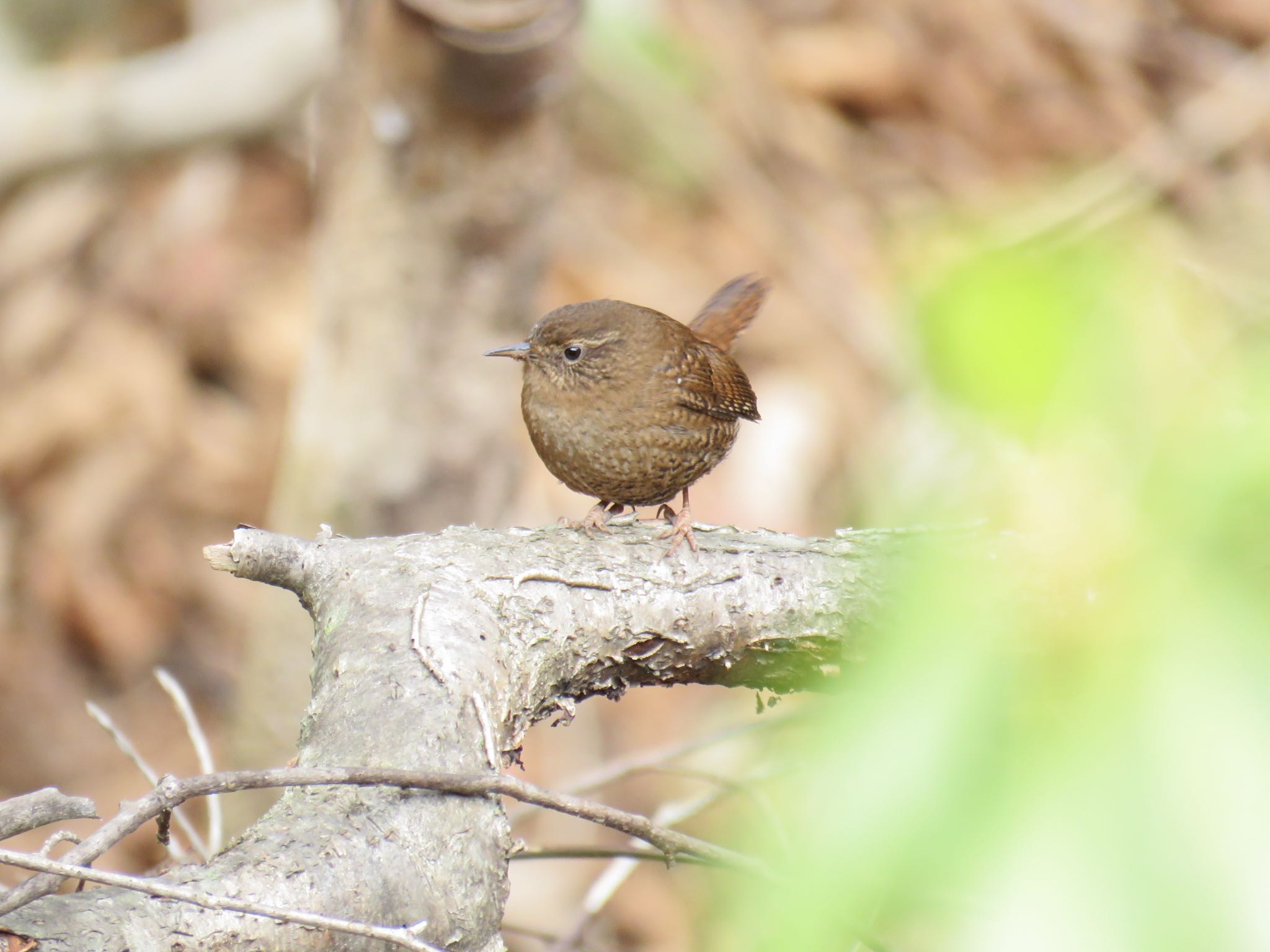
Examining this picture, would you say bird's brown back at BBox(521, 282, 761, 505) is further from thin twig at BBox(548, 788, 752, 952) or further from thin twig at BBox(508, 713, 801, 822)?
thin twig at BBox(548, 788, 752, 952)

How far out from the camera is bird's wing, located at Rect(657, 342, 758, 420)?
262 cm

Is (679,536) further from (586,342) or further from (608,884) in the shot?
(586,342)

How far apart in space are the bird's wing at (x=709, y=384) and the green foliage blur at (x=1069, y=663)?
6.48 feet

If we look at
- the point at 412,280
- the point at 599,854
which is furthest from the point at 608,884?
the point at 412,280

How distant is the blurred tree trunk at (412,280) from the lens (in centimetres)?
273

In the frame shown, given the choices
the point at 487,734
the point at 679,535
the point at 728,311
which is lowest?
the point at 728,311

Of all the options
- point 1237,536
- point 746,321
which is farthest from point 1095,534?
point 746,321

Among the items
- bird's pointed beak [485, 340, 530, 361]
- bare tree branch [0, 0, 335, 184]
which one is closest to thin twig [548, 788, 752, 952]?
bird's pointed beak [485, 340, 530, 361]

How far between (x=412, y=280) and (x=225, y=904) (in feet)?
7.41

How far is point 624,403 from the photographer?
251 centimetres

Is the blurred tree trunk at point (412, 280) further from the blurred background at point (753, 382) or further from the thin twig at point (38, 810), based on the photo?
the thin twig at point (38, 810)

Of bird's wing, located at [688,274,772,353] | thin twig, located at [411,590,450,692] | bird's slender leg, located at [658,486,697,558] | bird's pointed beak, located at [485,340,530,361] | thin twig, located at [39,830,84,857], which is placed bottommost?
bird's wing, located at [688,274,772,353]

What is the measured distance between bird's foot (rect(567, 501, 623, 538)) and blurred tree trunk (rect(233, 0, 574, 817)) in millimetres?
623

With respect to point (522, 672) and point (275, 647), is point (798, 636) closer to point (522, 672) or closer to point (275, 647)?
point (522, 672)
